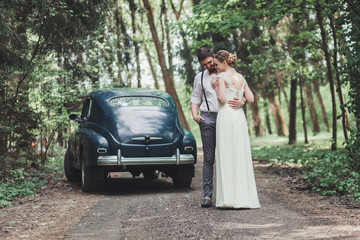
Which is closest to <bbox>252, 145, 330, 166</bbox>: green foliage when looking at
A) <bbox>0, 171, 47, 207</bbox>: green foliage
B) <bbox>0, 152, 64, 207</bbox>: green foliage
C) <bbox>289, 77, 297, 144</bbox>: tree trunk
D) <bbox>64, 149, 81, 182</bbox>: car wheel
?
<bbox>289, 77, 297, 144</bbox>: tree trunk

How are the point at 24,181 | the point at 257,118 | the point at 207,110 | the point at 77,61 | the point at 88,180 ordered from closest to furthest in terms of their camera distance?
the point at 207,110, the point at 88,180, the point at 24,181, the point at 77,61, the point at 257,118

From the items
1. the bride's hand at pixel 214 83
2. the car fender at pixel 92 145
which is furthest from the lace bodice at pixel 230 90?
the car fender at pixel 92 145

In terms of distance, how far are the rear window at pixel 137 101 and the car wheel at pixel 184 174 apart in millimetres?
1373

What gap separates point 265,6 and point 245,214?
1135 centimetres

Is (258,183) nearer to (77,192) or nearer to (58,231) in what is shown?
(77,192)

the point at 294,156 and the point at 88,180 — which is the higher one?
the point at 88,180

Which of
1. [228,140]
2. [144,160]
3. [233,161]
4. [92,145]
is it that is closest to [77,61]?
[92,145]

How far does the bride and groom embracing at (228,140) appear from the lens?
6.72 metres

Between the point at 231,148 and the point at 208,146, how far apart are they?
17.7 inches

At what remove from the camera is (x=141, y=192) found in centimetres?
924

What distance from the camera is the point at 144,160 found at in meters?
8.70

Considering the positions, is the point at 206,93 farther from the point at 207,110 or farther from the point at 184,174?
the point at 184,174

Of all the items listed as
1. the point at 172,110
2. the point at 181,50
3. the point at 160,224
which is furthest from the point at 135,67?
the point at 160,224

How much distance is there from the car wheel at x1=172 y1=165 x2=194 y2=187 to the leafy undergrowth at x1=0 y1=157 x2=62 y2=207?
299 cm
